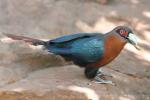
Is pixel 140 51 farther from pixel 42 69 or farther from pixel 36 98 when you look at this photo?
pixel 36 98

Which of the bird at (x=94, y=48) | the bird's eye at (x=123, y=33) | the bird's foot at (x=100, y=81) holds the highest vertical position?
the bird's eye at (x=123, y=33)

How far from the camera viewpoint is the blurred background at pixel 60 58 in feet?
15.0

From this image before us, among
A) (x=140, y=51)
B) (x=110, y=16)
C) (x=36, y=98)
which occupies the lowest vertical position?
(x=36, y=98)

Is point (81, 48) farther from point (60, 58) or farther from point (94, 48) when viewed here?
point (60, 58)

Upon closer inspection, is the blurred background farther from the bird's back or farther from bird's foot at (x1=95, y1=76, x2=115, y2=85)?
the bird's back

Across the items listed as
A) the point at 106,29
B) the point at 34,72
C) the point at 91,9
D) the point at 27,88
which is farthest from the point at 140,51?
the point at 27,88

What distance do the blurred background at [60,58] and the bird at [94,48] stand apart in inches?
6.8

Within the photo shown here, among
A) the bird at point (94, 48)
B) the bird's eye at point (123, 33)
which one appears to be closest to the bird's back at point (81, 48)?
the bird at point (94, 48)

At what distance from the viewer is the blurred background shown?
15.0 feet

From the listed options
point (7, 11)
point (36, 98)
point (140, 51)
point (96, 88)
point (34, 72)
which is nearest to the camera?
point (36, 98)

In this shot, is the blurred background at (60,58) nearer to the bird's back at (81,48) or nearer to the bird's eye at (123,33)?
the bird's back at (81,48)

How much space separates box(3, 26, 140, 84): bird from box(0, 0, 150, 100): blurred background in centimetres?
17

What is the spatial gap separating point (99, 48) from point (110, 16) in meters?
1.72

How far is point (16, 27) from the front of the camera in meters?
5.86
